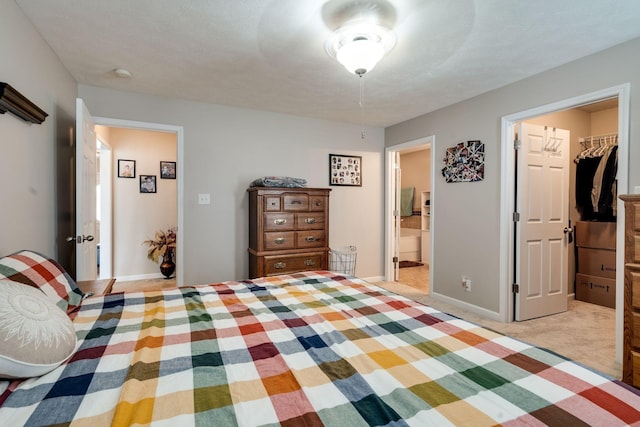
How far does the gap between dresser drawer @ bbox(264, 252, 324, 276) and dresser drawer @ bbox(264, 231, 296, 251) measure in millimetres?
106

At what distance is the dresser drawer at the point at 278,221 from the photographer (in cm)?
336

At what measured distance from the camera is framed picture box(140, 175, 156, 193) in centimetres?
471

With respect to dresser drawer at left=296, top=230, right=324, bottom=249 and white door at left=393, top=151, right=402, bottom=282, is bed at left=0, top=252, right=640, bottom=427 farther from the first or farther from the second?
white door at left=393, top=151, right=402, bottom=282

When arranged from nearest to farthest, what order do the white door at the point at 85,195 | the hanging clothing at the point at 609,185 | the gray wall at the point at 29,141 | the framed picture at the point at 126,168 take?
the gray wall at the point at 29,141 → the white door at the point at 85,195 → the hanging clothing at the point at 609,185 → the framed picture at the point at 126,168

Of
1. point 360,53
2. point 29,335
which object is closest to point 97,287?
point 29,335

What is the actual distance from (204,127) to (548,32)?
10.5 ft

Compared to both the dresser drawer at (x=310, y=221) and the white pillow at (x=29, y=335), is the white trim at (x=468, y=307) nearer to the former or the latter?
the dresser drawer at (x=310, y=221)

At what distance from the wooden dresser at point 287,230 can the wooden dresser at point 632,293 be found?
97.7 inches

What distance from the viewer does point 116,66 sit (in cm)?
263

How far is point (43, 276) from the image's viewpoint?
145 cm

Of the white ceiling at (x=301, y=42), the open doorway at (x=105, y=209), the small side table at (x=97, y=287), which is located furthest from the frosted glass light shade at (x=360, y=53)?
the open doorway at (x=105, y=209)

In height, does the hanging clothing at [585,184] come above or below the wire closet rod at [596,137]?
below

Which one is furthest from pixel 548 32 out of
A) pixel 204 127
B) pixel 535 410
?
pixel 204 127

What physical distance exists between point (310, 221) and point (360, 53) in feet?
6.46
